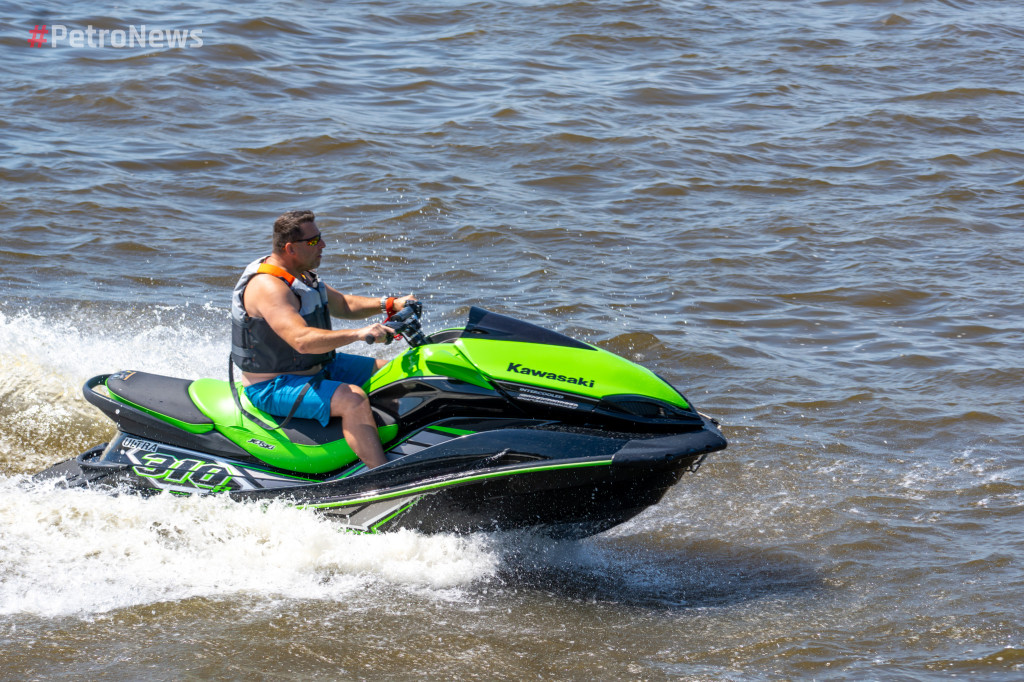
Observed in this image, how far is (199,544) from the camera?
174 inches

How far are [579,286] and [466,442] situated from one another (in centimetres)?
417

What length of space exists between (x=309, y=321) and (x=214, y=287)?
158 inches

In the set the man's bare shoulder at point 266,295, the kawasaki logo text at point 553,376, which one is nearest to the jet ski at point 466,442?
the kawasaki logo text at point 553,376

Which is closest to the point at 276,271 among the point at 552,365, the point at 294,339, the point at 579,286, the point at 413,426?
the point at 294,339

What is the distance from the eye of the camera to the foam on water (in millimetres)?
4230

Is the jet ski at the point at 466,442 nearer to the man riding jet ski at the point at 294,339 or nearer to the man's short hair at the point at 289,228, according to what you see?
the man riding jet ski at the point at 294,339

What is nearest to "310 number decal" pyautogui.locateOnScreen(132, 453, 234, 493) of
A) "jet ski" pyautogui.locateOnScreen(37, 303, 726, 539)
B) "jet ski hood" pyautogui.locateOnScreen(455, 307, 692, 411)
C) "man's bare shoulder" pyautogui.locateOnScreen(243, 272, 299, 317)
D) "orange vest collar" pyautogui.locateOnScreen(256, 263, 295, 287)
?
"jet ski" pyautogui.locateOnScreen(37, 303, 726, 539)

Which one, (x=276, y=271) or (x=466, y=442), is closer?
(x=466, y=442)

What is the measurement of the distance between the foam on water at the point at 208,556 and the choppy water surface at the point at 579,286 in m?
0.02

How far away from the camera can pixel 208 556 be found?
4406 mm

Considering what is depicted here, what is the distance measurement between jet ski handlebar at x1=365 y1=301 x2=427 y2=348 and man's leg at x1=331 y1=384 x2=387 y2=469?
0.28 metres

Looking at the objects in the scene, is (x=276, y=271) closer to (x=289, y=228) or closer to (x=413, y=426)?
(x=289, y=228)

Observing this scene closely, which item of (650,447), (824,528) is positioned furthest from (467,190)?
(650,447)

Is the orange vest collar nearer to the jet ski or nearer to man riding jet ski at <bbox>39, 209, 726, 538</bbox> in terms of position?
man riding jet ski at <bbox>39, 209, 726, 538</bbox>
